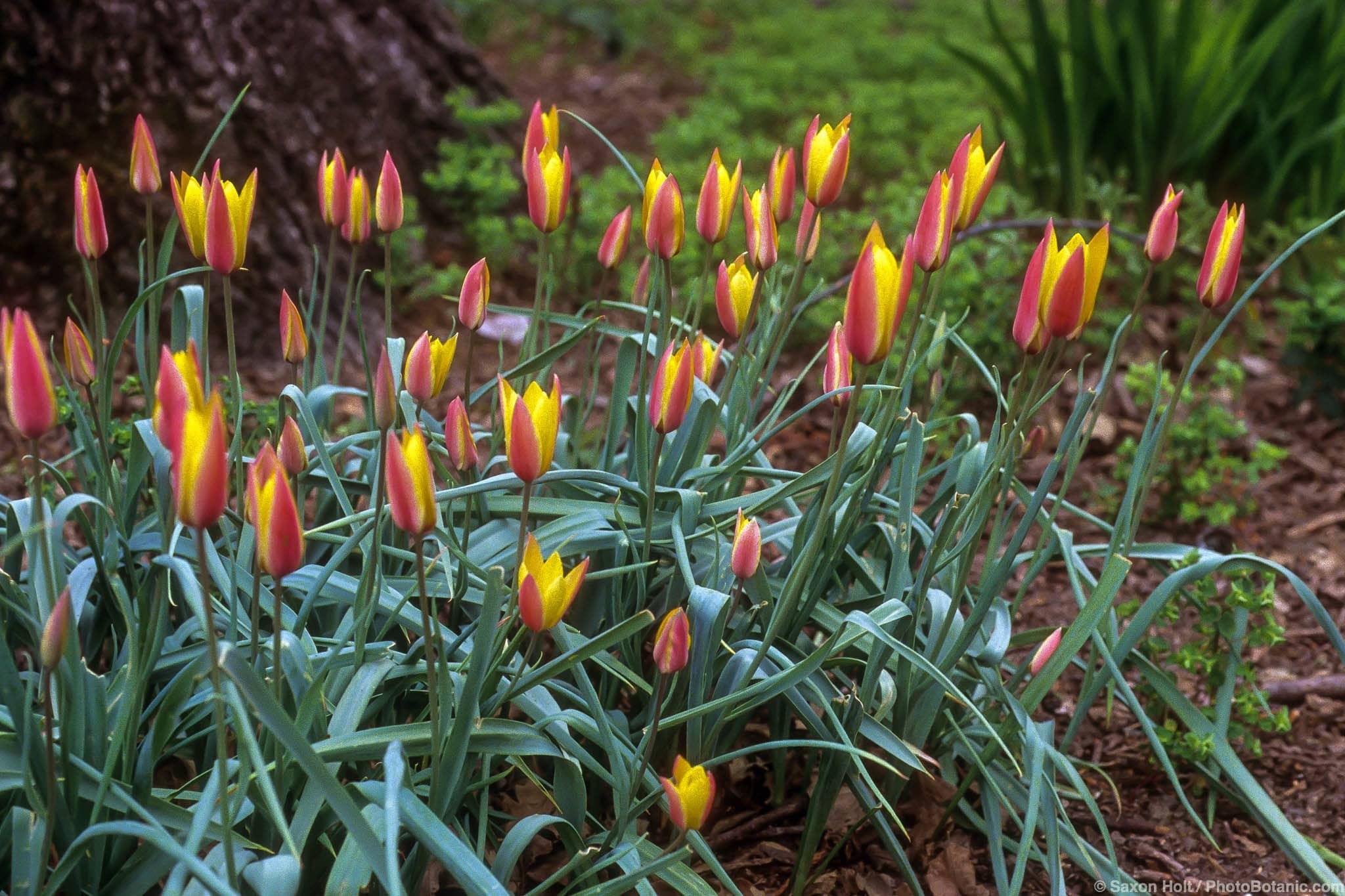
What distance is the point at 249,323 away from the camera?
303 centimetres

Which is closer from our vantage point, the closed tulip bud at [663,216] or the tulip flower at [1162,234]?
the tulip flower at [1162,234]

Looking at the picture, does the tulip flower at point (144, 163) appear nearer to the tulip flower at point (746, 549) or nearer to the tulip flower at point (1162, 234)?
the tulip flower at point (746, 549)

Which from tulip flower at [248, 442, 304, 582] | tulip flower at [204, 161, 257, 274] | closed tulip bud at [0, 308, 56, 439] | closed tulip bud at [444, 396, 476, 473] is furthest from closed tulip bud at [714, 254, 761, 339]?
closed tulip bud at [0, 308, 56, 439]

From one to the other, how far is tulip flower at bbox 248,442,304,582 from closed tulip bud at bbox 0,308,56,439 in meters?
0.17

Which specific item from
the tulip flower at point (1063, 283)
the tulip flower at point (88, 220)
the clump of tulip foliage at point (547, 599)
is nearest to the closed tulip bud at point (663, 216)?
the clump of tulip foliage at point (547, 599)

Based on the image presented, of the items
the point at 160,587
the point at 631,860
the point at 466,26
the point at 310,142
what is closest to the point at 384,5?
the point at 310,142

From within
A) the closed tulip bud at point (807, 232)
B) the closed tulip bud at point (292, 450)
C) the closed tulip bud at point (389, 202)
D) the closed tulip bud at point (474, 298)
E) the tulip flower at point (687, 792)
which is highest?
the closed tulip bud at point (389, 202)

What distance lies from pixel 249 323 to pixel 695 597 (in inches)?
80.4

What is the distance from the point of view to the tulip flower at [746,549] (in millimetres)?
1253

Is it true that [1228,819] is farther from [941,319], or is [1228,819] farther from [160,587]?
[160,587]

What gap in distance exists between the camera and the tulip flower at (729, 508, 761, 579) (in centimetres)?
125

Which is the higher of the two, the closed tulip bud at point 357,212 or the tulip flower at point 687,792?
the closed tulip bud at point 357,212

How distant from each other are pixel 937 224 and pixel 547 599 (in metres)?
0.57

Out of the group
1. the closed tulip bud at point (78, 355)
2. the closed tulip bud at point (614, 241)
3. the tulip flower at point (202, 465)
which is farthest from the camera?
the closed tulip bud at point (614, 241)
